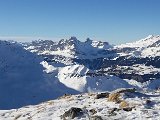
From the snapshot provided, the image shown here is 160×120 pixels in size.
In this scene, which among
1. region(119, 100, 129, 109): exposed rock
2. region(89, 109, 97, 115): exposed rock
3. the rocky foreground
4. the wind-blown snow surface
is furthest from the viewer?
region(119, 100, 129, 109): exposed rock

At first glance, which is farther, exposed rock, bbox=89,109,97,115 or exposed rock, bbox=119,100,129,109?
exposed rock, bbox=119,100,129,109

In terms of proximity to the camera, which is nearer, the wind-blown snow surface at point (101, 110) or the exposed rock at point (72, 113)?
the wind-blown snow surface at point (101, 110)

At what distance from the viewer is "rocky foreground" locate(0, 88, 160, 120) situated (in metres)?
32.2

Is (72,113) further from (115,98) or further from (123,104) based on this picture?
(115,98)

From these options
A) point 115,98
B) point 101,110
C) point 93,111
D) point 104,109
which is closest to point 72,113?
→ point 93,111

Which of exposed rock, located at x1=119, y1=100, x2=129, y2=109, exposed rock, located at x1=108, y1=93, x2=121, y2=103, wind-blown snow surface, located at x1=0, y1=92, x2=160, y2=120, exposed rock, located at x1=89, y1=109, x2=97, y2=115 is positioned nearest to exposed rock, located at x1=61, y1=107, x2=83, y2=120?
wind-blown snow surface, located at x1=0, y1=92, x2=160, y2=120

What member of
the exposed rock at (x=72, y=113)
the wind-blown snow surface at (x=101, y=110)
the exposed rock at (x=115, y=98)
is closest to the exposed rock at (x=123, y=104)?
the wind-blown snow surface at (x=101, y=110)

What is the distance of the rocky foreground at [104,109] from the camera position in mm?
32250

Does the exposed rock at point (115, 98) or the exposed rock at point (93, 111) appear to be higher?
the exposed rock at point (115, 98)

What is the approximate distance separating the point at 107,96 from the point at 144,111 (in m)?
9.03

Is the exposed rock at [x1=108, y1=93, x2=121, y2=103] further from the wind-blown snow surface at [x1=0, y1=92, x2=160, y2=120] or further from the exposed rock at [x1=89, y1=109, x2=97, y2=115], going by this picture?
the exposed rock at [x1=89, y1=109, x2=97, y2=115]

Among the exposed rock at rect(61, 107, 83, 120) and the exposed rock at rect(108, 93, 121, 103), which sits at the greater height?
the exposed rock at rect(108, 93, 121, 103)

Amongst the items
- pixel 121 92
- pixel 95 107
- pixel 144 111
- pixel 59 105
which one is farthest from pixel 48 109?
pixel 144 111

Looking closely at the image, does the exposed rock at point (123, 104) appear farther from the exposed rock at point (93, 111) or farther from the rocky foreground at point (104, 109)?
the exposed rock at point (93, 111)
